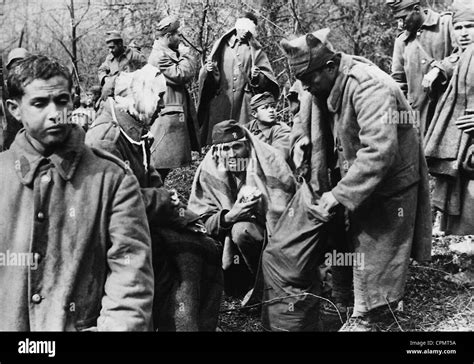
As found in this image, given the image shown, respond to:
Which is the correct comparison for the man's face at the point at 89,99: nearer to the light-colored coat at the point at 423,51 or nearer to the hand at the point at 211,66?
the hand at the point at 211,66

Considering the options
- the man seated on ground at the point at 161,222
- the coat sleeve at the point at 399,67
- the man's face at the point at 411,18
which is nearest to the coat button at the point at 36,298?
the man seated on ground at the point at 161,222

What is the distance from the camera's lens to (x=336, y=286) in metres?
5.89

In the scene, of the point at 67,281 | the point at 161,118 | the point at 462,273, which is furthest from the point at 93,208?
the point at 161,118

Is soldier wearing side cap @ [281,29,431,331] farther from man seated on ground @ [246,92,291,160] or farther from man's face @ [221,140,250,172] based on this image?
man seated on ground @ [246,92,291,160]

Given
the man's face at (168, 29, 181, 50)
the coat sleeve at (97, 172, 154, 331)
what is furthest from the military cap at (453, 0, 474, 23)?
the coat sleeve at (97, 172, 154, 331)

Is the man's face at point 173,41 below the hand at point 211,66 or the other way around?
the other way around

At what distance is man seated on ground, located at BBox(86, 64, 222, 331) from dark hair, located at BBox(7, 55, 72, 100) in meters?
1.01

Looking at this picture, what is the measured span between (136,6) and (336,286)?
23.2ft

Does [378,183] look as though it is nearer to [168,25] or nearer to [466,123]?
[466,123]

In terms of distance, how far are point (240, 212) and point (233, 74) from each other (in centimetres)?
361

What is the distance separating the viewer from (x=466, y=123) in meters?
6.35

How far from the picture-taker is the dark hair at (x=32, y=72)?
11.1 ft

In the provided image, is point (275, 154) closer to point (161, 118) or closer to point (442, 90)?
point (442, 90)

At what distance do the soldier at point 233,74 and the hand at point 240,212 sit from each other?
10.9 ft
